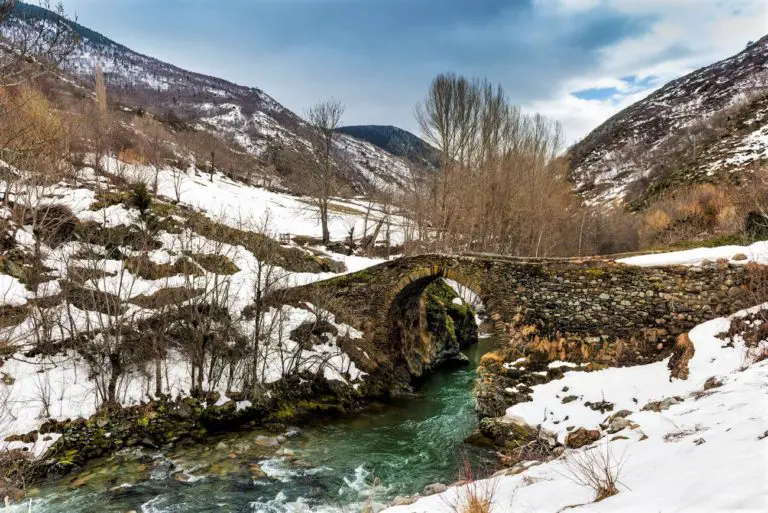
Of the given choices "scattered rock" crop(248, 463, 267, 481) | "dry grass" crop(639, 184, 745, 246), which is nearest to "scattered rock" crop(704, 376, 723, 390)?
"scattered rock" crop(248, 463, 267, 481)

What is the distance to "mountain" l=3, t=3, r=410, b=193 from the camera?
324 ft

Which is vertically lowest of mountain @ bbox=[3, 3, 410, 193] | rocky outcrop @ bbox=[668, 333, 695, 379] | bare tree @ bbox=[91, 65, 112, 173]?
rocky outcrop @ bbox=[668, 333, 695, 379]

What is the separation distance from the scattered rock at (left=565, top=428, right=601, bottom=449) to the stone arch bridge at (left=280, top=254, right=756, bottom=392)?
10.2ft

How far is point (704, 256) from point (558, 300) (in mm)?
3462

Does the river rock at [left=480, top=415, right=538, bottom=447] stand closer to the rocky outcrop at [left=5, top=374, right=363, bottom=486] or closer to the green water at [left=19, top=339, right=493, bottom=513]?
the green water at [left=19, top=339, right=493, bottom=513]

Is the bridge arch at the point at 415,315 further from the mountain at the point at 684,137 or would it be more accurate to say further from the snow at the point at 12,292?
the mountain at the point at 684,137

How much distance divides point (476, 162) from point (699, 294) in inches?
646

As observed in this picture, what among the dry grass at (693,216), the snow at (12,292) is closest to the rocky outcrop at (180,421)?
the snow at (12,292)

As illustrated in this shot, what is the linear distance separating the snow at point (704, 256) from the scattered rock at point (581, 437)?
4.90m

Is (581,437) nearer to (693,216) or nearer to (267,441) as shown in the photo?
(267,441)

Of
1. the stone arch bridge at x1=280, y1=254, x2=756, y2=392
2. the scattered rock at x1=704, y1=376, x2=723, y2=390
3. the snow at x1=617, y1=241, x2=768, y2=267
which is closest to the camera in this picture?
the scattered rock at x1=704, y1=376, x2=723, y2=390

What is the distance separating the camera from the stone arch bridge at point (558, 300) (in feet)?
32.8

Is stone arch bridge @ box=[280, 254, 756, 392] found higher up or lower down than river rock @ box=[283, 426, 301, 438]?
higher up

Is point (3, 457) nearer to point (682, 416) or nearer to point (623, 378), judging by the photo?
point (682, 416)
